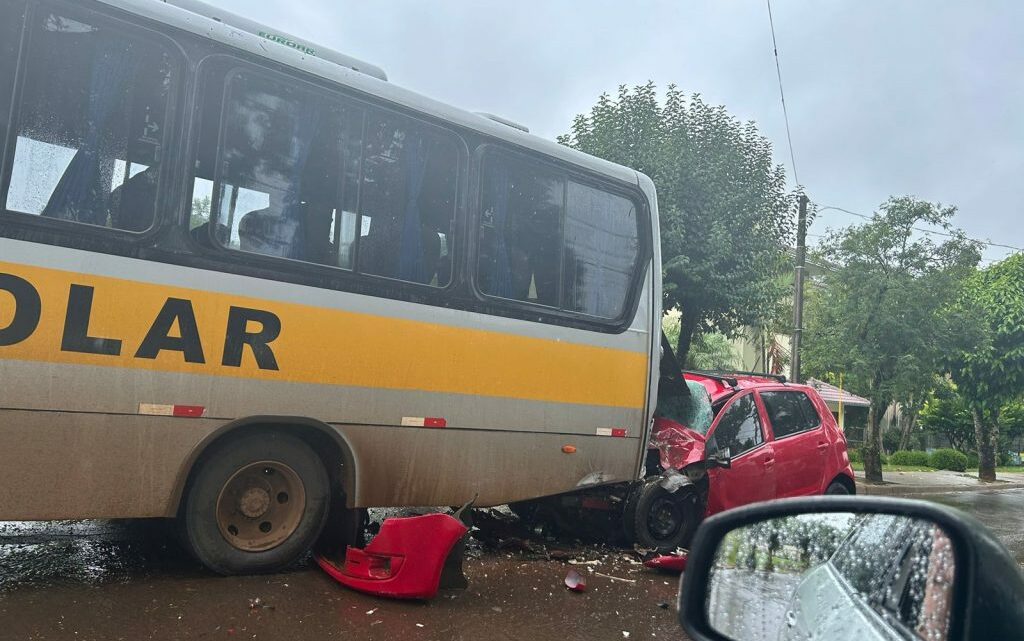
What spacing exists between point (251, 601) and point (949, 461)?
29.0m

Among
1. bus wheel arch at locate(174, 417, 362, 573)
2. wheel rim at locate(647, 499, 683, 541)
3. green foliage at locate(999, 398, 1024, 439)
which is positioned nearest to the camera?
bus wheel arch at locate(174, 417, 362, 573)

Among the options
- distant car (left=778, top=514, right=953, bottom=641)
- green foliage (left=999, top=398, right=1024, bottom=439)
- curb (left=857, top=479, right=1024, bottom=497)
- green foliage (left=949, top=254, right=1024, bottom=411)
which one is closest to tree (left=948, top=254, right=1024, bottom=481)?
green foliage (left=949, top=254, right=1024, bottom=411)

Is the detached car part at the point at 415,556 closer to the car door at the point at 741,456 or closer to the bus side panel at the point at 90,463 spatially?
the bus side panel at the point at 90,463

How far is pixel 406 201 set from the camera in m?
5.45

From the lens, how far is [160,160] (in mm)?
4500

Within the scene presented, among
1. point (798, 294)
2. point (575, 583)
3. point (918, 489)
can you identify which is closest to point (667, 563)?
point (575, 583)

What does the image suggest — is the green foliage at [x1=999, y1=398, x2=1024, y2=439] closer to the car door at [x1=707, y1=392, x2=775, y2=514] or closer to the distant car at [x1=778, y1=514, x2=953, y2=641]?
the car door at [x1=707, y1=392, x2=775, y2=514]

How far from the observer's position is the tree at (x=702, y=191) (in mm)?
13000

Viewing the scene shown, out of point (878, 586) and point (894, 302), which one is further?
point (894, 302)

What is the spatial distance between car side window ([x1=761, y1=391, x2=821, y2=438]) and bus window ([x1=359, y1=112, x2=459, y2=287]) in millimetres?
4389

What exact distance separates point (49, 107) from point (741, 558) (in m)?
4.18

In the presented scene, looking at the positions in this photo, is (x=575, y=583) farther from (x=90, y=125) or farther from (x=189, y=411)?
(x=90, y=125)

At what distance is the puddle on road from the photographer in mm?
4742

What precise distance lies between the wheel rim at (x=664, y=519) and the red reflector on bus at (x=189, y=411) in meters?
4.17
